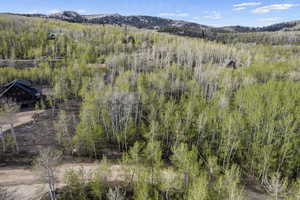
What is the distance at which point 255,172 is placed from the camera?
104 ft

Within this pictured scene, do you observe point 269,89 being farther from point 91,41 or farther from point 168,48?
point 91,41

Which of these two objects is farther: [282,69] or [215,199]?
[282,69]

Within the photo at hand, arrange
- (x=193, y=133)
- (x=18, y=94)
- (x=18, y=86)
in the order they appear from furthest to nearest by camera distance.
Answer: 1. (x=18, y=94)
2. (x=18, y=86)
3. (x=193, y=133)

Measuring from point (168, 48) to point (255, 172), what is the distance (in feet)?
320

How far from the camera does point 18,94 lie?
4912 centimetres

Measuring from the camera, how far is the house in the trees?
4812cm

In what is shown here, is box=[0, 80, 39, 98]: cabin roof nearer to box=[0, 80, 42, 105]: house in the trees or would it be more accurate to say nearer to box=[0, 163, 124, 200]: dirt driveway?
box=[0, 80, 42, 105]: house in the trees

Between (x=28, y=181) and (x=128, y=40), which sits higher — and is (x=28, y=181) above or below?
below

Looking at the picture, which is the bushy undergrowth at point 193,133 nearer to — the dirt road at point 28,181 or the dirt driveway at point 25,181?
the dirt road at point 28,181

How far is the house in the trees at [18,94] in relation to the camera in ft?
158

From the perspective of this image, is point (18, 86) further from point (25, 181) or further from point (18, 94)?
point (25, 181)

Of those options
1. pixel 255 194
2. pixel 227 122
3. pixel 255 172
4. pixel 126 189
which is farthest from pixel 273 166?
pixel 126 189

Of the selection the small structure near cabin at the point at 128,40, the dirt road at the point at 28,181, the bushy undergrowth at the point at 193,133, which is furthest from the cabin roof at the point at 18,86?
the small structure near cabin at the point at 128,40

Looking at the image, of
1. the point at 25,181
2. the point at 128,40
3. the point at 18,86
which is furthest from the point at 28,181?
the point at 128,40
